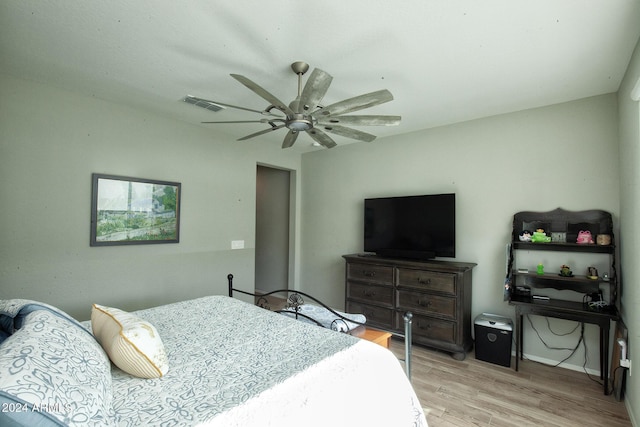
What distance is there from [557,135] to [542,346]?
7.04 feet

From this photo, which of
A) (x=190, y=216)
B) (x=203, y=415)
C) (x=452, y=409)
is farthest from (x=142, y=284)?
(x=452, y=409)

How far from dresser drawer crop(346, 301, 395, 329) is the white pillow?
2.76 meters

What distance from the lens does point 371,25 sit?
1923 millimetres

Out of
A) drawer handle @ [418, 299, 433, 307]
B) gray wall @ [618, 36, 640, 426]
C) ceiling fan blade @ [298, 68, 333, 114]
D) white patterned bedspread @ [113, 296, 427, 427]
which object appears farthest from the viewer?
drawer handle @ [418, 299, 433, 307]

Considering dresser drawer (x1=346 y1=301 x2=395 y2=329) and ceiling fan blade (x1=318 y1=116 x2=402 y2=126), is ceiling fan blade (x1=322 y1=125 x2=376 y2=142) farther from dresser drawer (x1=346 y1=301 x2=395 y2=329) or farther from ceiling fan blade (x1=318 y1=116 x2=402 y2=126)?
dresser drawer (x1=346 y1=301 x2=395 y2=329)

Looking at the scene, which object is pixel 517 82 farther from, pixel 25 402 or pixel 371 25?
pixel 25 402

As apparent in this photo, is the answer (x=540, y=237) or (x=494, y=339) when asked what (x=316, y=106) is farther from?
(x=494, y=339)

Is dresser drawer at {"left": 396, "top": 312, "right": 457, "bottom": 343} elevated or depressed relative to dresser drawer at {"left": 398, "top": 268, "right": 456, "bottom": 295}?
depressed

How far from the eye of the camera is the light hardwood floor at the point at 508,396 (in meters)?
2.22

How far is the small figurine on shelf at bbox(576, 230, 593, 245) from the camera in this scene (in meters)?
2.85

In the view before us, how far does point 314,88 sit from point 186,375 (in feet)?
5.38

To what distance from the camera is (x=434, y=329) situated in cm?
334

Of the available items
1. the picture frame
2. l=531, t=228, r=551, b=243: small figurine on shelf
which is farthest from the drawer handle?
the picture frame

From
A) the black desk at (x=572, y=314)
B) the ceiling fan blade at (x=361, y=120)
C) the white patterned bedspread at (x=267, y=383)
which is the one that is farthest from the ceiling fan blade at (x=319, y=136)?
the black desk at (x=572, y=314)
